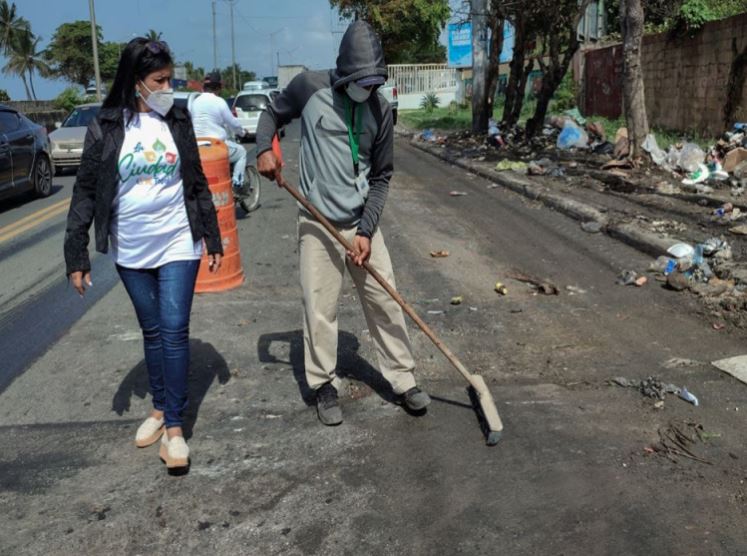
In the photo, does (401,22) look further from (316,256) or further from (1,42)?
(316,256)

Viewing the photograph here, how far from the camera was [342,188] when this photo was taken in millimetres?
3709

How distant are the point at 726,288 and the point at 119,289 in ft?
17.3

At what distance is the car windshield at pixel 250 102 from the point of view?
79.4 feet

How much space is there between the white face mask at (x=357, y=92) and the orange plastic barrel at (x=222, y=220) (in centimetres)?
272

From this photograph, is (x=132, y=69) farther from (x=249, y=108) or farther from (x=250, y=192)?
(x=249, y=108)

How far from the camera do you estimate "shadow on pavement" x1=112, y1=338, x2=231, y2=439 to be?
→ 4.11 meters

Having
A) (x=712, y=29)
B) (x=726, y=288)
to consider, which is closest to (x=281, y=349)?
(x=726, y=288)

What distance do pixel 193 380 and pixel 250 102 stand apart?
21303 mm

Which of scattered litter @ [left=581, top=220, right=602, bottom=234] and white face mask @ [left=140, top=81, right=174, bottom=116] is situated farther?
scattered litter @ [left=581, top=220, right=602, bottom=234]

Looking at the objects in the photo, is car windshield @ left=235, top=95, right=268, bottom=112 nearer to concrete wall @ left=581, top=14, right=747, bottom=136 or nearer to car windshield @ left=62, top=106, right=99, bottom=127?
car windshield @ left=62, top=106, right=99, bottom=127

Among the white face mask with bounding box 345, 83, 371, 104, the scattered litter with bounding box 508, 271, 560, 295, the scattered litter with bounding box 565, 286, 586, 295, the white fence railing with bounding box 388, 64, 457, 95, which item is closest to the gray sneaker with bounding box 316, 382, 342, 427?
the white face mask with bounding box 345, 83, 371, 104

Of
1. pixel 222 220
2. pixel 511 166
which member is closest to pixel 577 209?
pixel 511 166

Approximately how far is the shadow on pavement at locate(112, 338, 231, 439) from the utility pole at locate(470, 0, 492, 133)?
1768 centimetres

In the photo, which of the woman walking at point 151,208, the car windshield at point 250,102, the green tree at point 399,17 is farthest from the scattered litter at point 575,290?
the green tree at point 399,17
